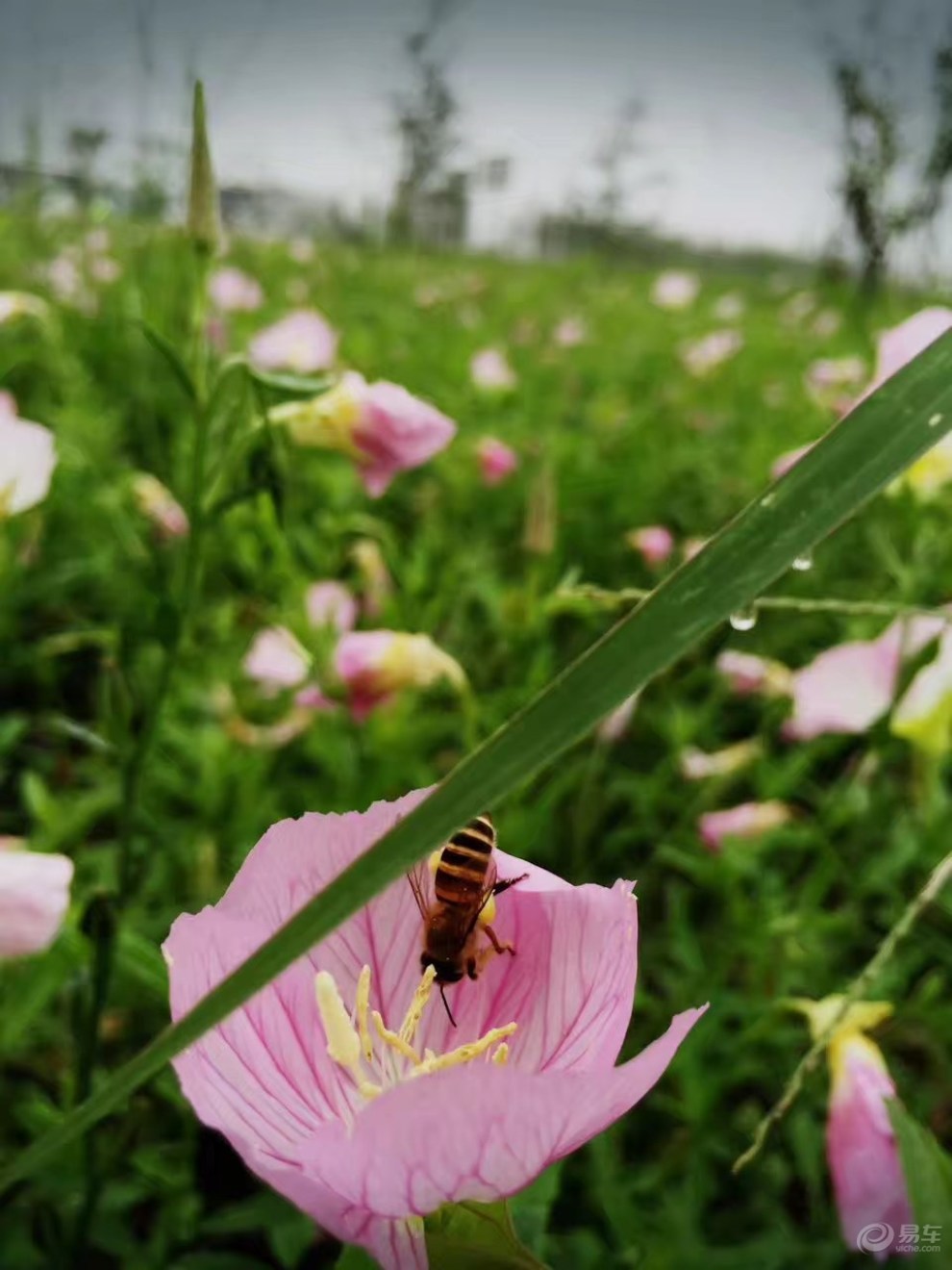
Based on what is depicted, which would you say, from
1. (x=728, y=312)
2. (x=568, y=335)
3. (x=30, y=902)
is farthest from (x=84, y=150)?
(x=728, y=312)

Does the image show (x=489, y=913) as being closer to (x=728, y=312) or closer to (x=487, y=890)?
(x=487, y=890)

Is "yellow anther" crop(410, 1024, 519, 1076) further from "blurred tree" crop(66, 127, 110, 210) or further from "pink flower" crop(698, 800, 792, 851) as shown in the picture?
"blurred tree" crop(66, 127, 110, 210)

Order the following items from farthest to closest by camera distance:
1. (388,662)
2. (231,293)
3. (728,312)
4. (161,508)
A: (728,312)
(231,293)
(161,508)
(388,662)

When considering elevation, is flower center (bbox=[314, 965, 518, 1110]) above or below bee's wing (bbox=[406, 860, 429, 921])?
below

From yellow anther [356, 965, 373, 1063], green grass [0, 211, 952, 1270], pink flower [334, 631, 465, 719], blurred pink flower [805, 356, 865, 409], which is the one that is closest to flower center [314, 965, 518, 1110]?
yellow anther [356, 965, 373, 1063]

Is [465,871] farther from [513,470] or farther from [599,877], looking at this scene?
[513,470]
